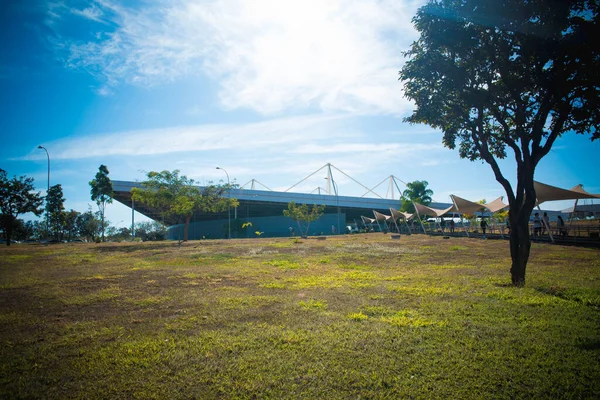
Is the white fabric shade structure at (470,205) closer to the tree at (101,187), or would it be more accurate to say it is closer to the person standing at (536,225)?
the person standing at (536,225)

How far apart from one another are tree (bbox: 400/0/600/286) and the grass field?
3206 millimetres

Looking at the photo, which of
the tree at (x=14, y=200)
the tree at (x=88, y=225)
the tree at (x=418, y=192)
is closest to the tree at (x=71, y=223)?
the tree at (x=88, y=225)

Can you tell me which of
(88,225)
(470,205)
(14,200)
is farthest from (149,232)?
(470,205)

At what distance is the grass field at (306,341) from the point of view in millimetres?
3496

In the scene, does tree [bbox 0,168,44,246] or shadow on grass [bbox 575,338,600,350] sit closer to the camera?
shadow on grass [bbox 575,338,600,350]

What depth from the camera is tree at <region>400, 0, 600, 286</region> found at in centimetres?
725

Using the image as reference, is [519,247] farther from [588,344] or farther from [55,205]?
[55,205]

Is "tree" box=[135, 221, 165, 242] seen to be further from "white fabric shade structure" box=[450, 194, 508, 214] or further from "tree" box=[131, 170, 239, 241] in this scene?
"white fabric shade structure" box=[450, 194, 508, 214]

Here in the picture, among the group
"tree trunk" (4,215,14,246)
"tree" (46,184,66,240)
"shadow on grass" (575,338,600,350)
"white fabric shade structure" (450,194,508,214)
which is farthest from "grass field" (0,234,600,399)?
"tree" (46,184,66,240)

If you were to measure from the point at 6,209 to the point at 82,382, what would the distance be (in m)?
43.9

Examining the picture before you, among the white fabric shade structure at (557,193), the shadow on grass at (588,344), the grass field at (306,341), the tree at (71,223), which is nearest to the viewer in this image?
the grass field at (306,341)

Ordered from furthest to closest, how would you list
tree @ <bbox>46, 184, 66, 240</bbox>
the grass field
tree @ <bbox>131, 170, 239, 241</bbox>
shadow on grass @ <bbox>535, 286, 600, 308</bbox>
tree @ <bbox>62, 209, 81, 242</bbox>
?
tree @ <bbox>62, 209, 81, 242</bbox> < tree @ <bbox>46, 184, 66, 240</bbox> < tree @ <bbox>131, 170, 239, 241</bbox> < shadow on grass @ <bbox>535, 286, 600, 308</bbox> < the grass field

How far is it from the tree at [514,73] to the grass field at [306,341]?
10.5 ft

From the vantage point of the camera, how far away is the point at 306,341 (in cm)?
471
